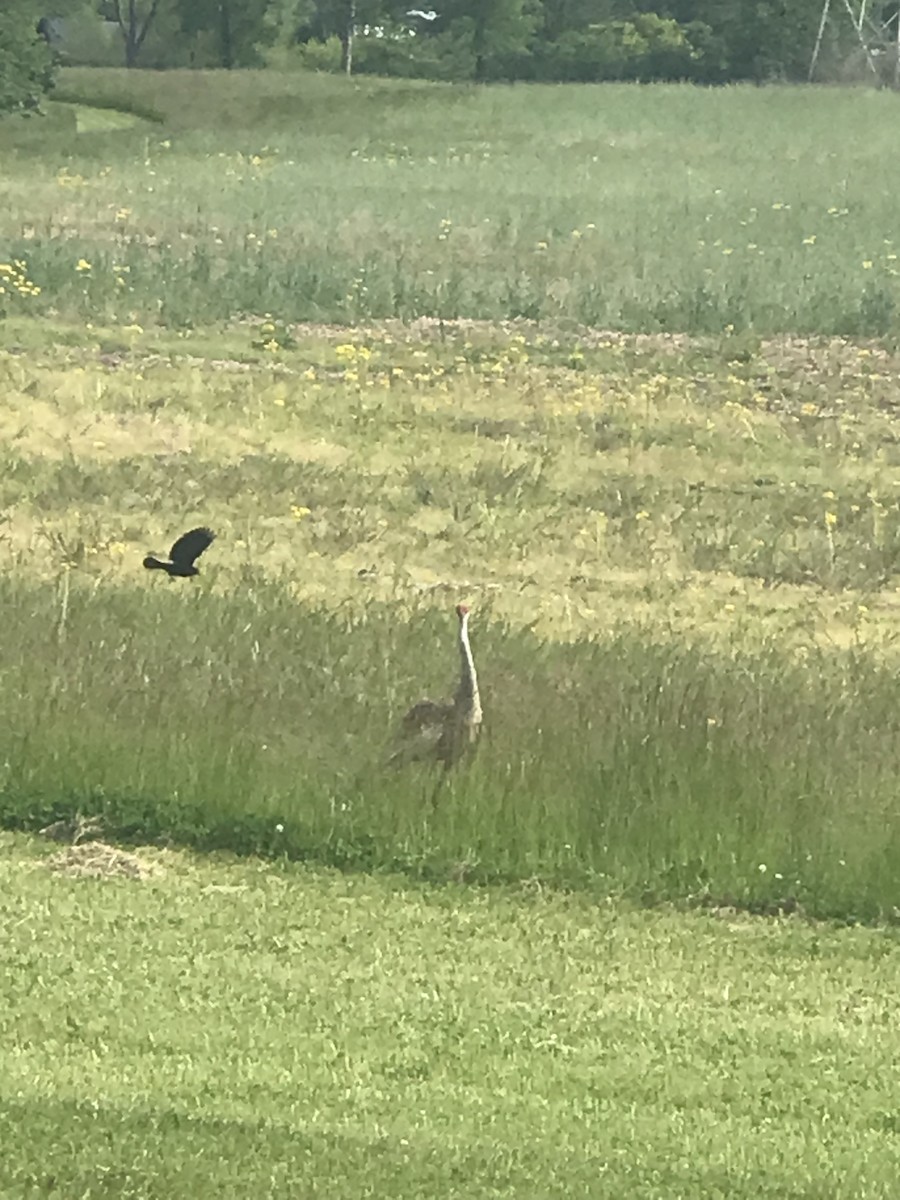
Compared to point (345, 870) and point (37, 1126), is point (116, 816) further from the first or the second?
point (37, 1126)

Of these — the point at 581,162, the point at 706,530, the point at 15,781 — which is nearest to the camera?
the point at 15,781

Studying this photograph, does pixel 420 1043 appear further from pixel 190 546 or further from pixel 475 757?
pixel 190 546

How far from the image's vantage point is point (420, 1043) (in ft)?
17.6

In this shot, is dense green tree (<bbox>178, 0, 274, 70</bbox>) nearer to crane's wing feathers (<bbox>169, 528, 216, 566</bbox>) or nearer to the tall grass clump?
crane's wing feathers (<bbox>169, 528, 216, 566</bbox>)

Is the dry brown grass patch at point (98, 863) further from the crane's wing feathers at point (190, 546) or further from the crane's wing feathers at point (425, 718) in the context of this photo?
the crane's wing feathers at point (190, 546)

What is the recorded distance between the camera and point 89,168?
1572 inches

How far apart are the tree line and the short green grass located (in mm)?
68940

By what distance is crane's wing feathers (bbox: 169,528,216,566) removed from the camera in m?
9.56

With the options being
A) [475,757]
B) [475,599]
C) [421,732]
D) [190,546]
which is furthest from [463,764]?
[475,599]

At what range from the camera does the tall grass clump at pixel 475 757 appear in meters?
7.26

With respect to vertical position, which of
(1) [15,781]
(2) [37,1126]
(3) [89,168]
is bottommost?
(3) [89,168]

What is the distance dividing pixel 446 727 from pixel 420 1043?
244cm

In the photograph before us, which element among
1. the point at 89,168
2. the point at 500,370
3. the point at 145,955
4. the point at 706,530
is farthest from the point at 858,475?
the point at 89,168

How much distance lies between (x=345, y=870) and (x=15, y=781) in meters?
1.43
